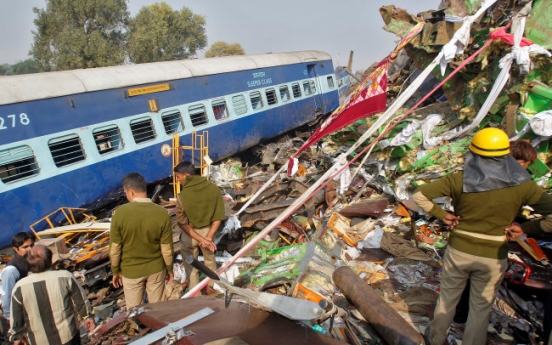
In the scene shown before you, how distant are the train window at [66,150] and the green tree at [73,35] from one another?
25294 mm

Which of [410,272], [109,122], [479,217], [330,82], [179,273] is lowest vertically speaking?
[410,272]

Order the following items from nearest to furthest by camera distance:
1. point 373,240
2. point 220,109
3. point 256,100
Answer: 1. point 373,240
2. point 220,109
3. point 256,100

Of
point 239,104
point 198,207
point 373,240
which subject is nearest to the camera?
point 198,207

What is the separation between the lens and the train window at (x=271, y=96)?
12516 millimetres

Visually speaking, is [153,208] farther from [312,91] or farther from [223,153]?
[312,91]

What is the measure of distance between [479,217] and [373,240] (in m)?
2.87

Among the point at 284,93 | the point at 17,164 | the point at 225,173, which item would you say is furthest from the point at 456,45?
the point at 284,93

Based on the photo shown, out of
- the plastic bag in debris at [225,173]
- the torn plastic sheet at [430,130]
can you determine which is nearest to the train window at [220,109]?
the plastic bag in debris at [225,173]

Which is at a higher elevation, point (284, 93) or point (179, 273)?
point (284, 93)

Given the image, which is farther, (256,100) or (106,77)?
(256,100)

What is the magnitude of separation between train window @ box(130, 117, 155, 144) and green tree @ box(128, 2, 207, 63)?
2765 centimetres

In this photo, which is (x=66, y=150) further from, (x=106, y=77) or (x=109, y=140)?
(x=106, y=77)

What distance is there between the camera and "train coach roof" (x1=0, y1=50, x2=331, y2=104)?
666cm

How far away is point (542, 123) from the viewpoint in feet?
15.4
